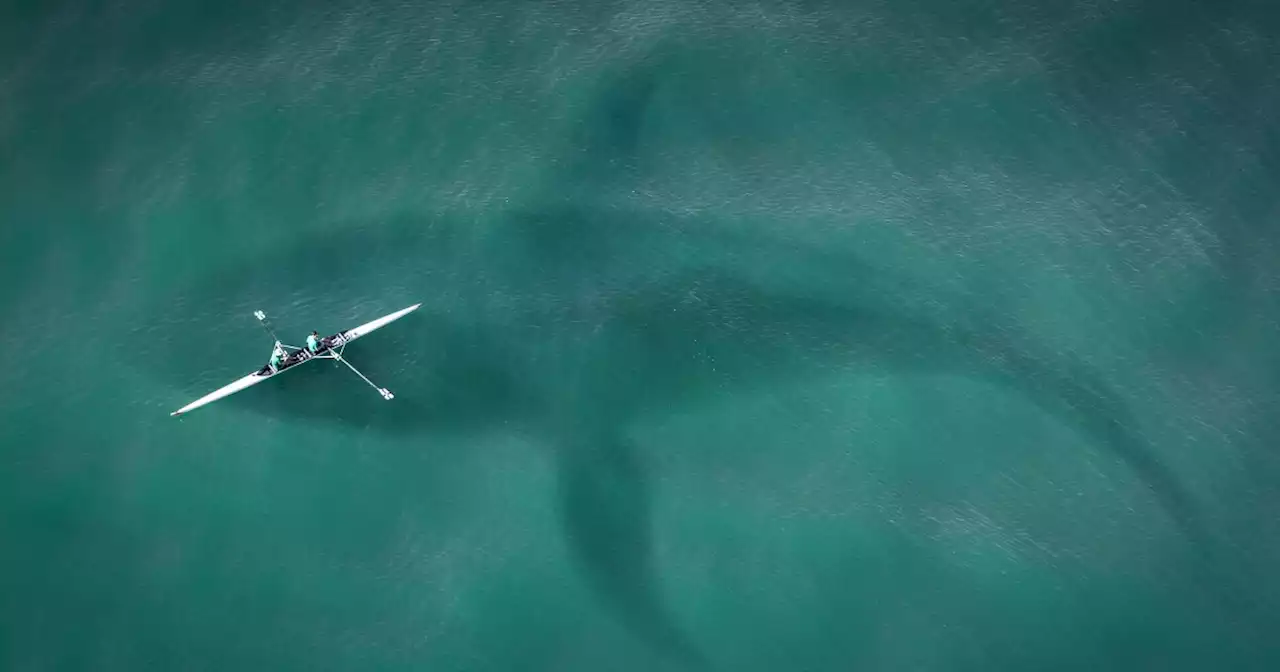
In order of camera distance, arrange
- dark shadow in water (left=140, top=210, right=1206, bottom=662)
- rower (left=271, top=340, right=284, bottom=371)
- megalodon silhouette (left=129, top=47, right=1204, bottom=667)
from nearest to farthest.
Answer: rower (left=271, top=340, right=284, bottom=371) < dark shadow in water (left=140, top=210, right=1206, bottom=662) < megalodon silhouette (left=129, top=47, right=1204, bottom=667)

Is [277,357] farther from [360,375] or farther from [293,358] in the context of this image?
[360,375]

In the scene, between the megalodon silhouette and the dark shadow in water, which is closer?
the dark shadow in water

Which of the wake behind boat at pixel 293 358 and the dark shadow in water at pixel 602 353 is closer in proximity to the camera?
the wake behind boat at pixel 293 358

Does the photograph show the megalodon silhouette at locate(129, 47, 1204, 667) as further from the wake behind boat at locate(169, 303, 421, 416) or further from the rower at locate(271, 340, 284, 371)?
the rower at locate(271, 340, 284, 371)

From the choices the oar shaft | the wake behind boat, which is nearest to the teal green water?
the oar shaft

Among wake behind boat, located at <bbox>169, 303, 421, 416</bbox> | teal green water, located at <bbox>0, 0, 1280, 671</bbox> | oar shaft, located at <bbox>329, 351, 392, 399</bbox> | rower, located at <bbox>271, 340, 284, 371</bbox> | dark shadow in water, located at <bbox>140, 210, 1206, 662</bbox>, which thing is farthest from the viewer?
dark shadow in water, located at <bbox>140, 210, 1206, 662</bbox>

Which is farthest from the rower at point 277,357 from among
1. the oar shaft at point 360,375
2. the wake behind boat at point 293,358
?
the oar shaft at point 360,375

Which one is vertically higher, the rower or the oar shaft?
the rower

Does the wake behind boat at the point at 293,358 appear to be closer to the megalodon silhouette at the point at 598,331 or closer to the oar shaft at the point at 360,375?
the oar shaft at the point at 360,375

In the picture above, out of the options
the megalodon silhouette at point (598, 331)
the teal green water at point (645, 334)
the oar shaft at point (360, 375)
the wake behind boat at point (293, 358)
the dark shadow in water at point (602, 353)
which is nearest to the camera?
the teal green water at point (645, 334)
